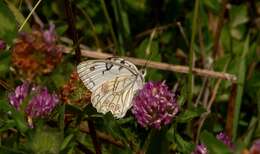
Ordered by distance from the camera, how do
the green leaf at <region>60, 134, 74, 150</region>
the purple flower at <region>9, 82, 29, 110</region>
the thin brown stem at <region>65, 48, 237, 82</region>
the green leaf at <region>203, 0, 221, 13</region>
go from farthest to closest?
the green leaf at <region>203, 0, 221, 13</region> → the thin brown stem at <region>65, 48, 237, 82</region> → the purple flower at <region>9, 82, 29, 110</region> → the green leaf at <region>60, 134, 74, 150</region>

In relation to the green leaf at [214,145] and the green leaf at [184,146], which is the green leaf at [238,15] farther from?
the green leaf at [214,145]

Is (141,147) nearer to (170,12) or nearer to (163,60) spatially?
(163,60)

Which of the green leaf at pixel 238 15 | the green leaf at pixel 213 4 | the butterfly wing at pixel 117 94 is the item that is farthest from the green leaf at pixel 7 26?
the green leaf at pixel 238 15

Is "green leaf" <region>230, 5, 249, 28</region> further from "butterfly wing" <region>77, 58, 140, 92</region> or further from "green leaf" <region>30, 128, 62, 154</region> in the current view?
A: "green leaf" <region>30, 128, 62, 154</region>

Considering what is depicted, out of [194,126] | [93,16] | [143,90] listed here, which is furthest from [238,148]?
[93,16]

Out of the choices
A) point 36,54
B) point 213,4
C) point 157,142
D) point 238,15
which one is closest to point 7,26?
point 36,54

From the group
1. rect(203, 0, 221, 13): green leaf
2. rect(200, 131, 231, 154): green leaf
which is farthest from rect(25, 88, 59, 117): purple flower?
rect(203, 0, 221, 13): green leaf
